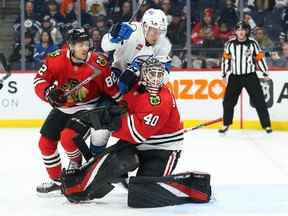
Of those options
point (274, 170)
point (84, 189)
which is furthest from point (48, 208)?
point (274, 170)

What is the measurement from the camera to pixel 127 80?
13.3 ft

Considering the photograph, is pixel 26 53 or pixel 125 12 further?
pixel 125 12

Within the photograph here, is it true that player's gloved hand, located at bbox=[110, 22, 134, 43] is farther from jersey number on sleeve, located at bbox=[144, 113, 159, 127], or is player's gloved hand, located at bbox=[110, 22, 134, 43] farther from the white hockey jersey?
jersey number on sleeve, located at bbox=[144, 113, 159, 127]

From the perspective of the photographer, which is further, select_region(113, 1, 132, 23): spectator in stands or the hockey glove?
select_region(113, 1, 132, 23): spectator in stands

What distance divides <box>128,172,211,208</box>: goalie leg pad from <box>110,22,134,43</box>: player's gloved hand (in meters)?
0.78

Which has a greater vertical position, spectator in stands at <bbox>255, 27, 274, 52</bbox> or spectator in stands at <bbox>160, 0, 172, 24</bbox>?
spectator in stands at <bbox>160, 0, 172, 24</bbox>

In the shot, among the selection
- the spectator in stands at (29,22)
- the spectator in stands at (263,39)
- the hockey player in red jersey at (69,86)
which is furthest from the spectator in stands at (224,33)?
the hockey player in red jersey at (69,86)

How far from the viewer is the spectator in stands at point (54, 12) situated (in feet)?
27.7

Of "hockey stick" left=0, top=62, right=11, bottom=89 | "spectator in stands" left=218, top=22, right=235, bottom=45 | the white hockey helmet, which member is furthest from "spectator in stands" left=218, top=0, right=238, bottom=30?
the white hockey helmet

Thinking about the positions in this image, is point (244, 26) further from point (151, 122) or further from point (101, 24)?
point (151, 122)

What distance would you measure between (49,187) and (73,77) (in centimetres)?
67

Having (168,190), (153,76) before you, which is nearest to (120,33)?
(153,76)

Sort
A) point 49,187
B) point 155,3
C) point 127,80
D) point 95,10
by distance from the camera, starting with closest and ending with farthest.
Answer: point 127,80 → point 49,187 → point 155,3 → point 95,10

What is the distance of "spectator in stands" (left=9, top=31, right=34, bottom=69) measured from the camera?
8.03m
